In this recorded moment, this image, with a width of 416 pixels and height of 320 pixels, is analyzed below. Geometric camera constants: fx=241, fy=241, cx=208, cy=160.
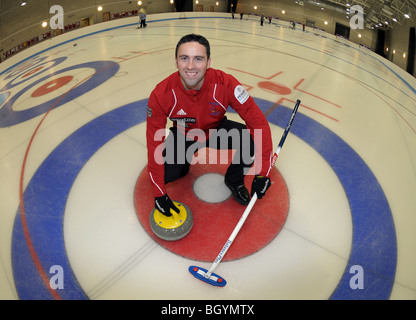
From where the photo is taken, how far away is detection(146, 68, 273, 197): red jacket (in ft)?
7.26

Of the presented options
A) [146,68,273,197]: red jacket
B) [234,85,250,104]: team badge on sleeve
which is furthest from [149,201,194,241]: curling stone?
[234,85,250,104]: team badge on sleeve

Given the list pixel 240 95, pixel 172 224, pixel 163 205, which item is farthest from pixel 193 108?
pixel 172 224

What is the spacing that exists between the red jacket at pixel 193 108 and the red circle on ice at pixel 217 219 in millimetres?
Answer: 471

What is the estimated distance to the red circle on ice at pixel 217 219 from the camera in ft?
7.24

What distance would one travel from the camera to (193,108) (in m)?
2.34

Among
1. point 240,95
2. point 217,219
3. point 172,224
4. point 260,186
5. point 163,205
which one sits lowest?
point 217,219

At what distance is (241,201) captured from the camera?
2.61 meters

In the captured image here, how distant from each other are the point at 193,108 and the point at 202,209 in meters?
1.06

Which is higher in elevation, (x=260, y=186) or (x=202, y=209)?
(x=260, y=186)

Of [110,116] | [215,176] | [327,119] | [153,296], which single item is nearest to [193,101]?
[215,176]

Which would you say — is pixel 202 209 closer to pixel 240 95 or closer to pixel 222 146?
pixel 222 146

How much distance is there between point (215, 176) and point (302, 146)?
4.78ft

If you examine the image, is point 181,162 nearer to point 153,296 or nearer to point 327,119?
point 153,296

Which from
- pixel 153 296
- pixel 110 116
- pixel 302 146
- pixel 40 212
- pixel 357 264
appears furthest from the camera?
pixel 110 116
